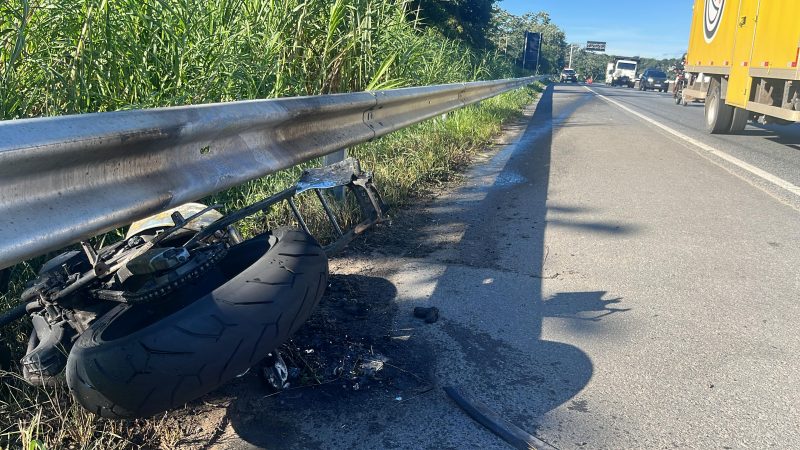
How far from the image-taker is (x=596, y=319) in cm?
315

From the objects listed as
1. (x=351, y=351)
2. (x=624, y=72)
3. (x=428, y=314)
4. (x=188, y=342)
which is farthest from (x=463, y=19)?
(x=624, y=72)

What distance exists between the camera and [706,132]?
42.6 ft

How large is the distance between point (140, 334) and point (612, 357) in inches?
76.7

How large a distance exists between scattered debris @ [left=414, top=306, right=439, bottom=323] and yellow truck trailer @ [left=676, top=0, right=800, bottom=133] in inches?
341

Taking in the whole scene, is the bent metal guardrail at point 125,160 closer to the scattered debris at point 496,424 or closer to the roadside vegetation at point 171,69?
the roadside vegetation at point 171,69

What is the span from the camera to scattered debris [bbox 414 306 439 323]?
119 inches

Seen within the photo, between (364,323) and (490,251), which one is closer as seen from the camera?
(364,323)

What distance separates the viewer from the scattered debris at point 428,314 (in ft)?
9.89

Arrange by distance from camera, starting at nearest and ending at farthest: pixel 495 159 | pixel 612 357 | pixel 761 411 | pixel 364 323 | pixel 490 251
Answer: pixel 761 411 < pixel 612 357 < pixel 364 323 < pixel 490 251 < pixel 495 159

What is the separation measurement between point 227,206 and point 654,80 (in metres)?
51.1

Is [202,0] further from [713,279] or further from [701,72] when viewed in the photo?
[701,72]

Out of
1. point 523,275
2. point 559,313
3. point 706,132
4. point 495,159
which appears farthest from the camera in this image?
point 706,132

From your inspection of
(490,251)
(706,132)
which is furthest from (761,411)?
(706,132)

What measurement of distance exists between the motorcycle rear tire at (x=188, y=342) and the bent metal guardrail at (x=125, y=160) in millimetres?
355
